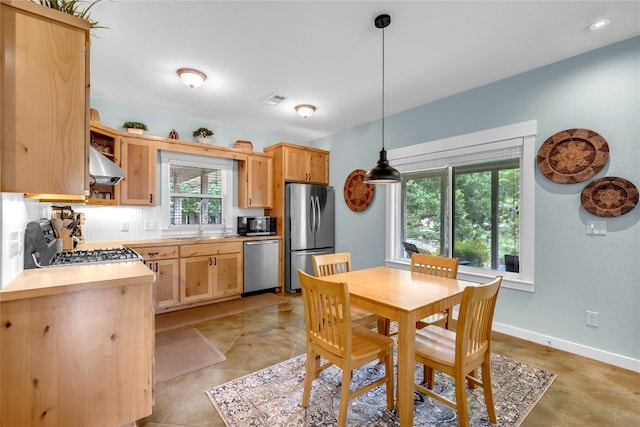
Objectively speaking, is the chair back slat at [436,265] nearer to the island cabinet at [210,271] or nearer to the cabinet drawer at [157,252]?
the island cabinet at [210,271]

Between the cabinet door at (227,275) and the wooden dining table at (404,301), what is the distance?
89.4 inches

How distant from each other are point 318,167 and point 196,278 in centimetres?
264

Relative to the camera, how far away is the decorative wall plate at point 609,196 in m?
2.31

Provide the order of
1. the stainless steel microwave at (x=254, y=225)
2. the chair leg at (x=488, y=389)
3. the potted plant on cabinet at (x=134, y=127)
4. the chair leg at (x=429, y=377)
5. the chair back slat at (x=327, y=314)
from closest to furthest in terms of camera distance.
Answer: the chair back slat at (x=327, y=314) < the chair leg at (x=488, y=389) < the chair leg at (x=429, y=377) < the potted plant on cabinet at (x=134, y=127) < the stainless steel microwave at (x=254, y=225)

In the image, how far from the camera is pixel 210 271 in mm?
3906

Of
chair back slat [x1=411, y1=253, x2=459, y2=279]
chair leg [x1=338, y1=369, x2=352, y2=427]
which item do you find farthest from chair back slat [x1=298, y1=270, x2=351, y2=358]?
chair back slat [x1=411, y1=253, x2=459, y2=279]

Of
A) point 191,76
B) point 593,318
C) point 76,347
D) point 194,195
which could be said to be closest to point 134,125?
point 194,195

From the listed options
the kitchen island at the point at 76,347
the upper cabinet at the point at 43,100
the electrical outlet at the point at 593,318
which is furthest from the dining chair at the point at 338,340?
the electrical outlet at the point at 593,318

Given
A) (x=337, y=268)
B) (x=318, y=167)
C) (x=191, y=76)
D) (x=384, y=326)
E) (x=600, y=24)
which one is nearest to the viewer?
(x=600, y=24)

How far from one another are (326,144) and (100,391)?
453 centimetres

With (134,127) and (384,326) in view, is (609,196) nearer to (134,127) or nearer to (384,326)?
(384,326)

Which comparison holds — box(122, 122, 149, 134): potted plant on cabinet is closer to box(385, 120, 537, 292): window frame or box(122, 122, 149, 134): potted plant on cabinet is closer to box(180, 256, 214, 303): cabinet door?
box(180, 256, 214, 303): cabinet door

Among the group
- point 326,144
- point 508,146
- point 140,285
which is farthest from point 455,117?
point 140,285

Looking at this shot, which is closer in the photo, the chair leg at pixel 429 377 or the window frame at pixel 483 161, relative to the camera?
the chair leg at pixel 429 377
